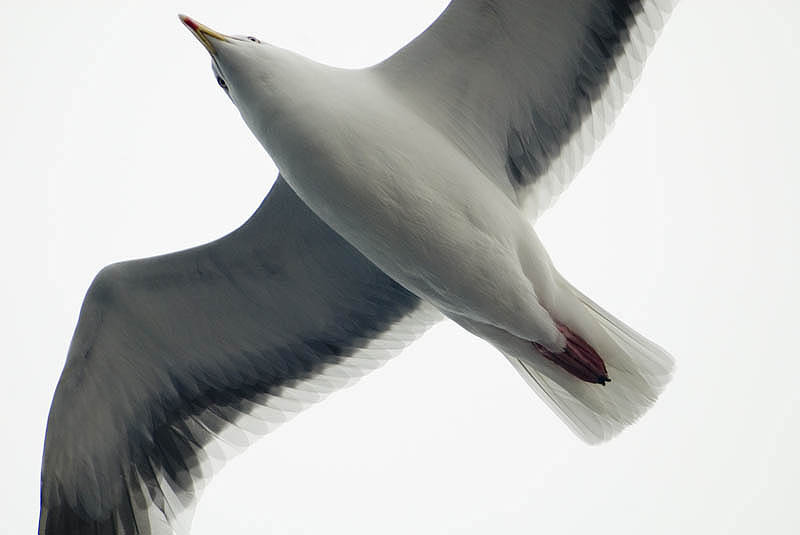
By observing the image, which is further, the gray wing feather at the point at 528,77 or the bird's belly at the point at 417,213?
the gray wing feather at the point at 528,77

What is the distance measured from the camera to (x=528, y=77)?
343 cm

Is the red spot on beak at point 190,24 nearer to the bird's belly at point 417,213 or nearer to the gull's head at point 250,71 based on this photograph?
the gull's head at point 250,71

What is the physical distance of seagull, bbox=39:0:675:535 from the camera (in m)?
3.08

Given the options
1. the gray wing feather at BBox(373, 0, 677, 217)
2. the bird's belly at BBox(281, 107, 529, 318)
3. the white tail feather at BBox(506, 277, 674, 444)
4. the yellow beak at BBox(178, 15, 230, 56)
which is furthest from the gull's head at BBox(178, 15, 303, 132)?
the white tail feather at BBox(506, 277, 674, 444)

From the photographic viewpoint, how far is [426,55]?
3.30 meters

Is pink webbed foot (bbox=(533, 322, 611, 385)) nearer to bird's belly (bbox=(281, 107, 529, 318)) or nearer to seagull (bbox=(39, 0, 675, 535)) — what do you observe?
seagull (bbox=(39, 0, 675, 535))

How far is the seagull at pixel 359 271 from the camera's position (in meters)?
3.08

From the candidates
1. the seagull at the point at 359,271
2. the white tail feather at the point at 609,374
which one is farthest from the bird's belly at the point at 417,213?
the white tail feather at the point at 609,374

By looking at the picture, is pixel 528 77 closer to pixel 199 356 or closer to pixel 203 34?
pixel 203 34

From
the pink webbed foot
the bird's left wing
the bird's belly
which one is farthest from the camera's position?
the bird's left wing

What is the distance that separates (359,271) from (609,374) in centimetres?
98

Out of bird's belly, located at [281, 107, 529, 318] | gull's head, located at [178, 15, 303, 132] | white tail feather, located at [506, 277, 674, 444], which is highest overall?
gull's head, located at [178, 15, 303, 132]

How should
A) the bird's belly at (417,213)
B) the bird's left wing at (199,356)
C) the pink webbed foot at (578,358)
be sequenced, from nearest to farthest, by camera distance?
the bird's belly at (417,213)
the pink webbed foot at (578,358)
the bird's left wing at (199,356)

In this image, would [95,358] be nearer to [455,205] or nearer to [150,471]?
[150,471]
